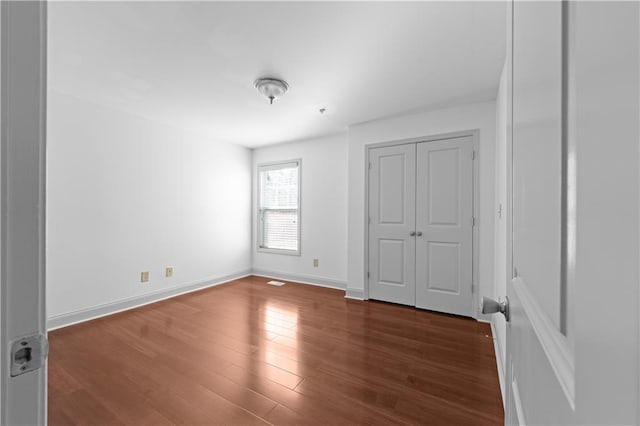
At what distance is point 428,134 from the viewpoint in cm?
332

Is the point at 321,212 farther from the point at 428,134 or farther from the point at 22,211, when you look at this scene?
the point at 22,211

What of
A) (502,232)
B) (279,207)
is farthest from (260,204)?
(502,232)

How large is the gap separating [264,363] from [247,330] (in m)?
0.69

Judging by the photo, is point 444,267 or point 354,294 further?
point 354,294

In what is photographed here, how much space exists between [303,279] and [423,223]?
224cm

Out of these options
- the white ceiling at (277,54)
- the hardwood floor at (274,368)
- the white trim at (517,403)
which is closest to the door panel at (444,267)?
the hardwood floor at (274,368)

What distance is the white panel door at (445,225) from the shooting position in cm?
312

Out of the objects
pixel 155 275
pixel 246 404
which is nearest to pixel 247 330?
pixel 246 404

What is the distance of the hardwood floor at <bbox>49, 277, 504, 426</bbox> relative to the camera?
5.31 ft

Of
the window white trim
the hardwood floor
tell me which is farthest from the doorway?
the window white trim

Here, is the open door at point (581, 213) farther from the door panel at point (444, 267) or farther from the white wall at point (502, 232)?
the door panel at point (444, 267)

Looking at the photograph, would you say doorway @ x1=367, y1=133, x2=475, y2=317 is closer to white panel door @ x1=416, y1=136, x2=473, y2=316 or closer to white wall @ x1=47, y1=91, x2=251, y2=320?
white panel door @ x1=416, y1=136, x2=473, y2=316

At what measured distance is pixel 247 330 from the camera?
9.04 feet

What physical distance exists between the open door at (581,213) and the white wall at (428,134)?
2864 millimetres
